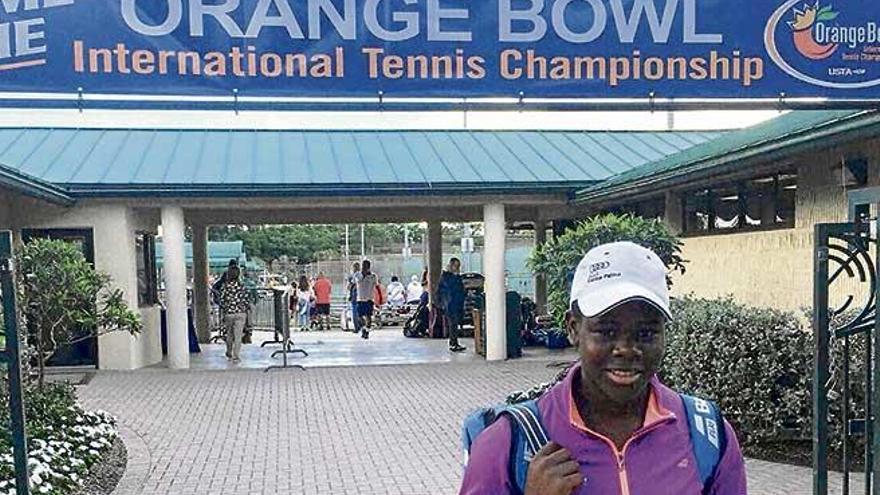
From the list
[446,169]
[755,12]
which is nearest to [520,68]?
[755,12]

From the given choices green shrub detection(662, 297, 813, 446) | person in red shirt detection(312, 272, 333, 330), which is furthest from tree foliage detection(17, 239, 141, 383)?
person in red shirt detection(312, 272, 333, 330)

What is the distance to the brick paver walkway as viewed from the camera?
6426 millimetres

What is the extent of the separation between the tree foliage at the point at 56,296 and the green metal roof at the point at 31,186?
4.66 feet

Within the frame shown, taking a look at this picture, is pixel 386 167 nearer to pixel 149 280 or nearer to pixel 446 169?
pixel 446 169

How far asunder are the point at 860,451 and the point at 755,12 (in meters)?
3.76

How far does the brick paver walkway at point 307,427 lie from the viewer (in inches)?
253

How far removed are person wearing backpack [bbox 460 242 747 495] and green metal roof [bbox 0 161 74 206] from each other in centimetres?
1001

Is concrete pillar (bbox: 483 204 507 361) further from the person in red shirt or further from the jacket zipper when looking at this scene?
the jacket zipper

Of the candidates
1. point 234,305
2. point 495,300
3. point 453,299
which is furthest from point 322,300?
point 495,300

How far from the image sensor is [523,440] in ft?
5.29

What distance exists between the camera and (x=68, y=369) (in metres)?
12.9

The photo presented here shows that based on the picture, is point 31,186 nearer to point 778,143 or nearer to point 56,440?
point 56,440

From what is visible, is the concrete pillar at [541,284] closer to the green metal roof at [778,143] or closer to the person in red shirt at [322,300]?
the green metal roof at [778,143]

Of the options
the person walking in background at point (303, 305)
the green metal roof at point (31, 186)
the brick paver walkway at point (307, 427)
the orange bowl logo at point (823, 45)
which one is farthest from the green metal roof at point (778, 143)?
the person walking in background at point (303, 305)
